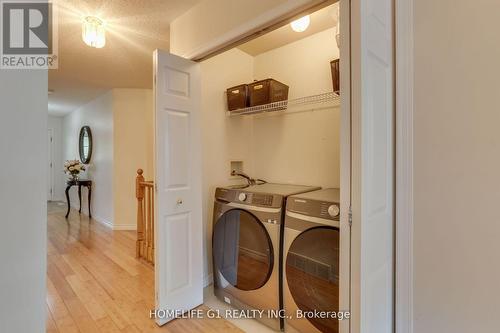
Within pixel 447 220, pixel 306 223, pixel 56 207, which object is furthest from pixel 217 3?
pixel 56 207

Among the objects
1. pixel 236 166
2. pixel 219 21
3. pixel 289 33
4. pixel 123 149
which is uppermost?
pixel 289 33

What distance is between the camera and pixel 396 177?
130 cm

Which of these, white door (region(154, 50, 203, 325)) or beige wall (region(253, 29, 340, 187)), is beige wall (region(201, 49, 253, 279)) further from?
white door (region(154, 50, 203, 325))

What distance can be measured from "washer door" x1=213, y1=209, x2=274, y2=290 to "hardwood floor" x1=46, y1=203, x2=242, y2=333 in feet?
1.11

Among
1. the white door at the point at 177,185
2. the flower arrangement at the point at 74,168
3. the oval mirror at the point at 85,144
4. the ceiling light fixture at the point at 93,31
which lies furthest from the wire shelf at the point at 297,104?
the flower arrangement at the point at 74,168

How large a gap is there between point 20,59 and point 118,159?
4.30m

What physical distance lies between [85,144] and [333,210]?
18.6 feet

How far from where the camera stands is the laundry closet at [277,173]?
158cm

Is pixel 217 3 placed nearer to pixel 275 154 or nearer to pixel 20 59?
pixel 275 154

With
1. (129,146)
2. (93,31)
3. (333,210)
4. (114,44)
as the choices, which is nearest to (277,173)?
(333,210)

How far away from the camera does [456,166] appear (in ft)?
3.96

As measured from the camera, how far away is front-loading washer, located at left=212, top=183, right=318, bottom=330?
176 centimetres

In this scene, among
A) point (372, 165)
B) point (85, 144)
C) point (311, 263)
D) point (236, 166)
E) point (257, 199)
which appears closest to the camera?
point (372, 165)

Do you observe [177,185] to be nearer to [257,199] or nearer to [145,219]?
[257,199]
